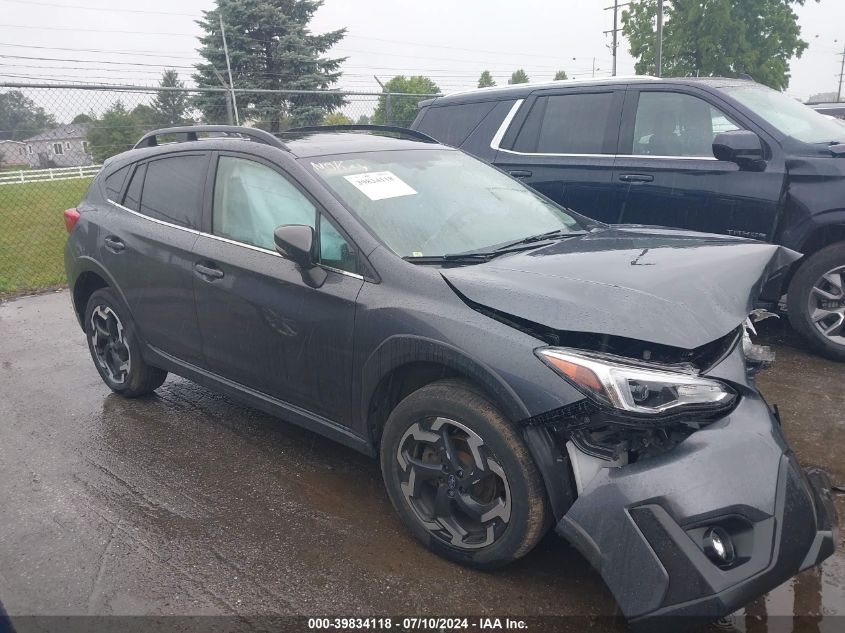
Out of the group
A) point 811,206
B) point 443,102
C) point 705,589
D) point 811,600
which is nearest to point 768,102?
point 811,206

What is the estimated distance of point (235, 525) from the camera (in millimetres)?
3191

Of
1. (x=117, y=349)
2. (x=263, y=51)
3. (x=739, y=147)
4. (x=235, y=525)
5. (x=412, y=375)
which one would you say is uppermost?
(x=263, y=51)

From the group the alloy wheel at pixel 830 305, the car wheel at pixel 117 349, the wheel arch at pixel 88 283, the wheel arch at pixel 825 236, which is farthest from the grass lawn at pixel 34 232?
the alloy wheel at pixel 830 305

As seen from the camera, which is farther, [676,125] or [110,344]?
[676,125]

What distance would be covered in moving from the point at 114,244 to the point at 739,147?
4.10 metres

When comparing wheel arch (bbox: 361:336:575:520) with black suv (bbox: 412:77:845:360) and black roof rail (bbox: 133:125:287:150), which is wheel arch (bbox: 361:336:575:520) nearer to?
black roof rail (bbox: 133:125:287:150)

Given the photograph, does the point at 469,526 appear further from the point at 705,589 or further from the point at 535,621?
the point at 705,589

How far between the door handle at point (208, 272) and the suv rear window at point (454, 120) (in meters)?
3.35

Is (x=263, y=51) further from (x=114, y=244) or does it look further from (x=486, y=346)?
(x=486, y=346)

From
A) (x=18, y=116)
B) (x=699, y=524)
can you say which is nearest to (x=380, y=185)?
(x=699, y=524)

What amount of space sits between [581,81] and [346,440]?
4.06 m

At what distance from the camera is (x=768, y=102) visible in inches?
211

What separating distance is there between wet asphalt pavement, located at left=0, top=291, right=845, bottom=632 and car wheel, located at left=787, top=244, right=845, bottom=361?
163 mm

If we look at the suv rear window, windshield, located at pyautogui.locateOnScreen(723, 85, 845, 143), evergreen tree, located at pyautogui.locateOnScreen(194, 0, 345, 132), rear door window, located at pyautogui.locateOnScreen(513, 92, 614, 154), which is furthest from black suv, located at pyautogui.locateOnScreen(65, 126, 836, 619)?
evergreen tree, located at pyautogui.locateOnScreen(194, 0, 345, 132)
